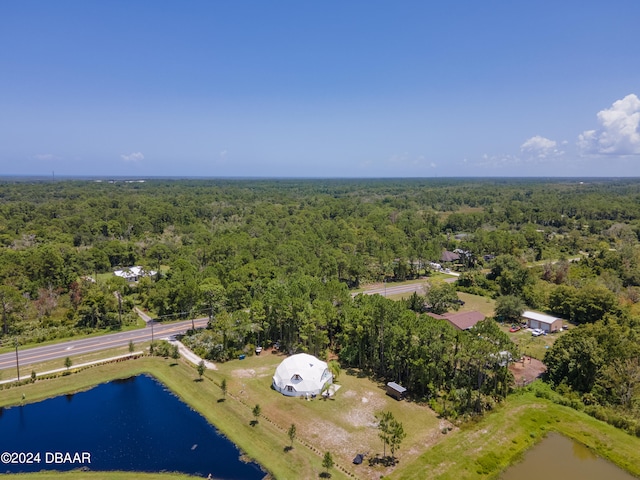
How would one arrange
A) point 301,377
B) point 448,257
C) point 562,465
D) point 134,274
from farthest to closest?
point 448,257 → point 134,274 → point 301,377 → point 562,465

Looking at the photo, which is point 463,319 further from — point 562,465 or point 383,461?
point 383,461

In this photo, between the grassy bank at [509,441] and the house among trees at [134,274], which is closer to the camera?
the grassy bank at [509,441]

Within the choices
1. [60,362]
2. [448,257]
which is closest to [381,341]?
[60,362]

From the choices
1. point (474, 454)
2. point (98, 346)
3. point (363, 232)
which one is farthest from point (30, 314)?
point (363, 232)

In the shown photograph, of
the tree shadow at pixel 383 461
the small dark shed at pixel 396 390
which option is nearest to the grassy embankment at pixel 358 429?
the tree shadow at pixel 383 461

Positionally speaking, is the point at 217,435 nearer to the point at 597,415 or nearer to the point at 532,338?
the point at 597,415

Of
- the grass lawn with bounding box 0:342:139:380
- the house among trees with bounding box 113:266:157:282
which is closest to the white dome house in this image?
the grass lawn with bounding box 0:342:139:380

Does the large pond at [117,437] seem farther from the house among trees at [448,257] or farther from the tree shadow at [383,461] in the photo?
the house among trees at [448,257]
